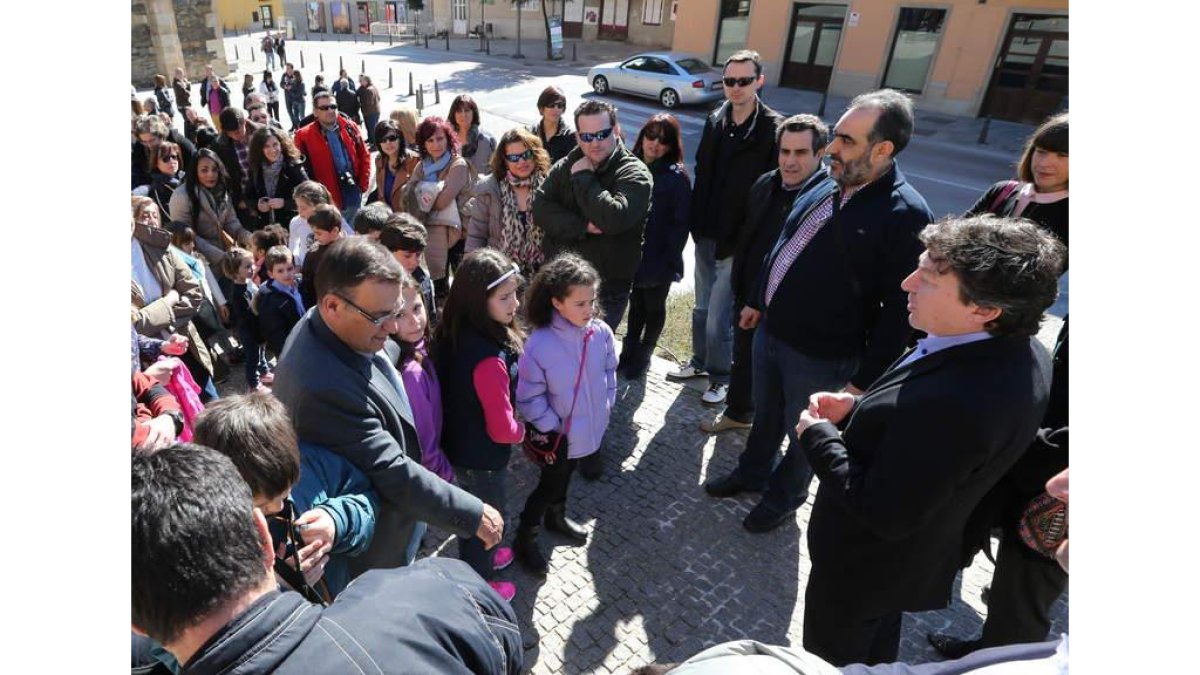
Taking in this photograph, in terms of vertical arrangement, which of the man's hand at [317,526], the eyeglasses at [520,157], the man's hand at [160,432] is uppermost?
the eyeglasses at [520,157]

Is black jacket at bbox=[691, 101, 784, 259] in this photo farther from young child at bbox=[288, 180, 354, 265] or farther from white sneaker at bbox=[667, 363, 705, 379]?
young child at bbox=[288, 180, 354, 265]

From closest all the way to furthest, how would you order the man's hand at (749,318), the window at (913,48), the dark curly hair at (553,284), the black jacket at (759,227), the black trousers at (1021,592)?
the black trousers at (1021,592)
the dark curly hair at (553,284)
the black jacket at (759,227)
the man's hand at (749,318)
the window at (913,48)

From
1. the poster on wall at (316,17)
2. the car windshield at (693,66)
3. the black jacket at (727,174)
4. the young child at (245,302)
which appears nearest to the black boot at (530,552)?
the young child at (245,302)

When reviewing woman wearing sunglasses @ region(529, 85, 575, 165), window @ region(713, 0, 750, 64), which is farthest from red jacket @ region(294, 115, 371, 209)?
window @ region(713, 0, 750, 64)

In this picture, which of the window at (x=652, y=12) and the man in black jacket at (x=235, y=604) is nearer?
the man in black jacket at (x=235, y=604)

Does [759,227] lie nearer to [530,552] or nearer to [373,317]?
[530,552]

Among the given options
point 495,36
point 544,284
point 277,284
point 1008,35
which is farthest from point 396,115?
point 495,36

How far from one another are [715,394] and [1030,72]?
62.3ft

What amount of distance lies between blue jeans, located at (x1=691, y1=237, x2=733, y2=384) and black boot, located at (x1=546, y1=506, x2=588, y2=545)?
5.88 ft

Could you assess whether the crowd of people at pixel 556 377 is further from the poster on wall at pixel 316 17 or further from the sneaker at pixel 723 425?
the poster on wall at pixel 316 17

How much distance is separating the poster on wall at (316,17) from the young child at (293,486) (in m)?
56.4

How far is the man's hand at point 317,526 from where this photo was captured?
5.85 feet

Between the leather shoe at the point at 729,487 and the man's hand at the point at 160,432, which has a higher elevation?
the man's hand at the point at 160,432

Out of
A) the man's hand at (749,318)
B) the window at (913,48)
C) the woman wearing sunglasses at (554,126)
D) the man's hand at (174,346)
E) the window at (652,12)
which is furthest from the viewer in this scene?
the window at (652,12)
